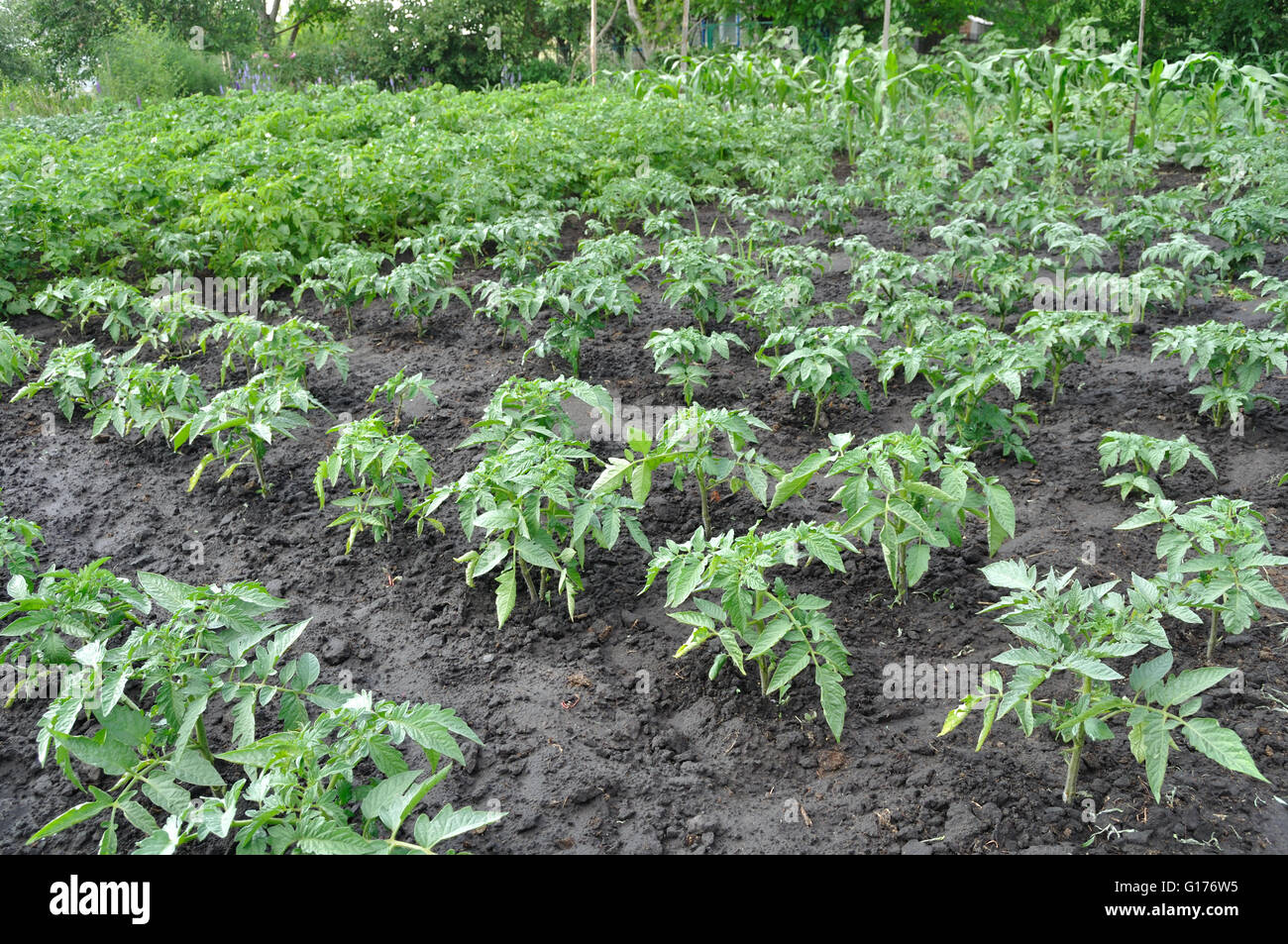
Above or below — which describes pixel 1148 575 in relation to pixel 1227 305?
below

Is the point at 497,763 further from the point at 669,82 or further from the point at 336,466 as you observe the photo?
the point at 669,82

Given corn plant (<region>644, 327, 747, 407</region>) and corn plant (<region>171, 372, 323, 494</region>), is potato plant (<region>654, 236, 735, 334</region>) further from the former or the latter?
corn plant (<region>171, 372, 323, 494</region>)

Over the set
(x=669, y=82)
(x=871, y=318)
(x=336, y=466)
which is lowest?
(x=336, y=466)

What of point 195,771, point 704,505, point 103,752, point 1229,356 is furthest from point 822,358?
point 103,752

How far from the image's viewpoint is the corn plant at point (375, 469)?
3.26 metres

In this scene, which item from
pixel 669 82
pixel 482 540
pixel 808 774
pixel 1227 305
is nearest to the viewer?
pixel 808 774

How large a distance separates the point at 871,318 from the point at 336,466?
235 centimetres

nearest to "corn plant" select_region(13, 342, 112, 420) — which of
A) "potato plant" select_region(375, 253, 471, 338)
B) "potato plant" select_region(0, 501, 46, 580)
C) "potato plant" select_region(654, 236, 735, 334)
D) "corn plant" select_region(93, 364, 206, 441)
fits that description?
"corn plant" select_region(93, 364, 206, 441)

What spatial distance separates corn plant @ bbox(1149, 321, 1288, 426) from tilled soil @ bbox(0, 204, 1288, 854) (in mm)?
188

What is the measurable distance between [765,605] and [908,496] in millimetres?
561

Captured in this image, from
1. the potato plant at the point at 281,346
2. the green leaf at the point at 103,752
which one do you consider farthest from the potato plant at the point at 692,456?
the potato plant at the point at 281,346

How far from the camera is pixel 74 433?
470cm

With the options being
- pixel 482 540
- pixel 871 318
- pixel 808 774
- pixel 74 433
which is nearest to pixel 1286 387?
pixel 871 318

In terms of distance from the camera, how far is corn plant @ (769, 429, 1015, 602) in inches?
111
